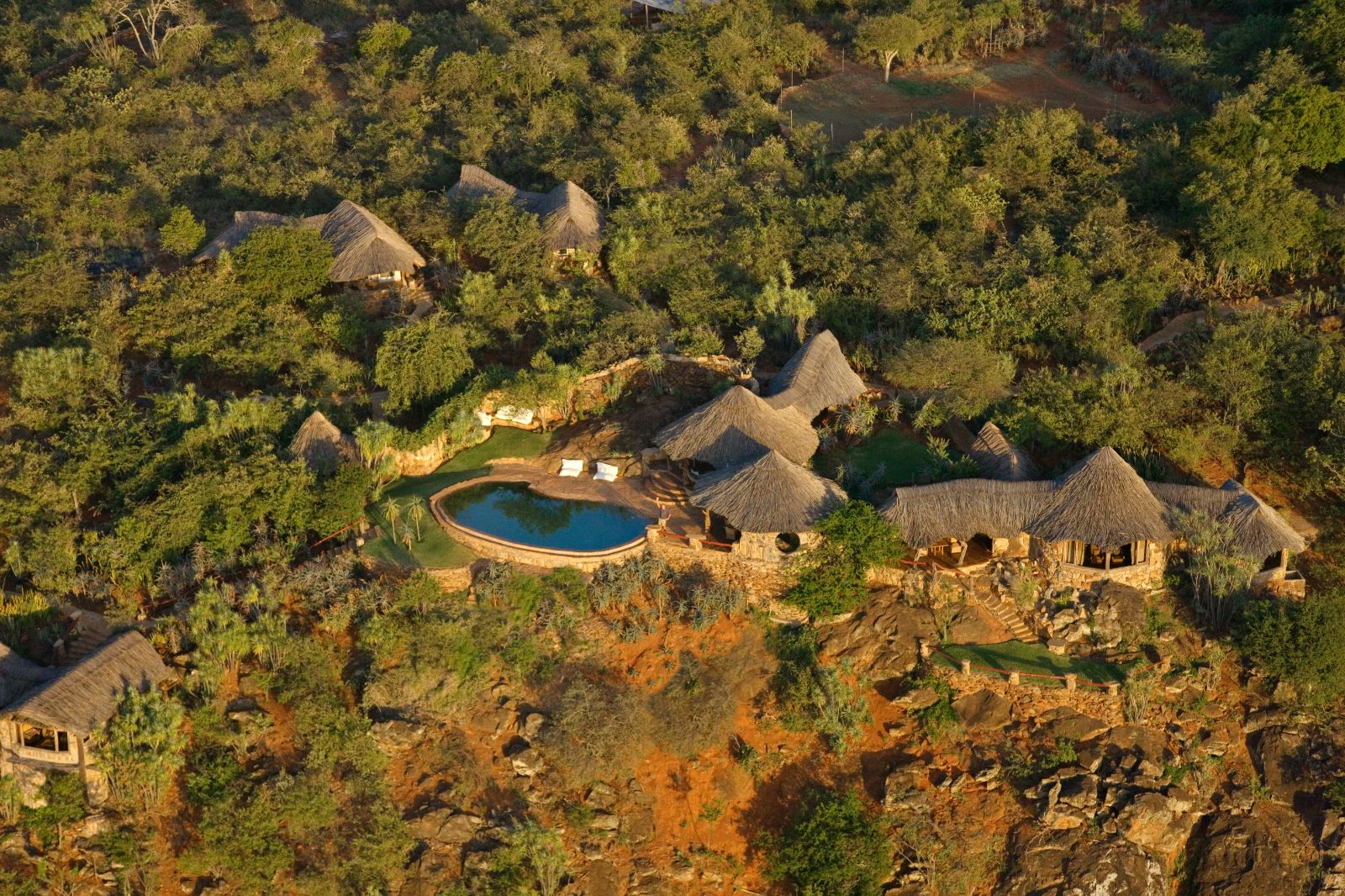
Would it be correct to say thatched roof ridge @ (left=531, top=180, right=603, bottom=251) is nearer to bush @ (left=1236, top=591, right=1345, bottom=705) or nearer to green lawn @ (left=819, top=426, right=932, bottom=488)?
green lawn @ (left=819, top=426, right=932, bottom=488)

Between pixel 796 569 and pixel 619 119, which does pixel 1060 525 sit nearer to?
pixel 796 569

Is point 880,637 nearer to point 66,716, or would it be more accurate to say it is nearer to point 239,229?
point 66,716

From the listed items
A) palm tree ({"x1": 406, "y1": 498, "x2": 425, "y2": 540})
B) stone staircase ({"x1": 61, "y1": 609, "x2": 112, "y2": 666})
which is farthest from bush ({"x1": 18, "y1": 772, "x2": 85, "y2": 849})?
palm tree ({"x1": 406, "y1": 498, "x2": 425, "y2": 540})

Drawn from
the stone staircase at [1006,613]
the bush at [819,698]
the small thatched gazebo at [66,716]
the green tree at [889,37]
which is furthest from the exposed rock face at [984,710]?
the green tree at [889,37]

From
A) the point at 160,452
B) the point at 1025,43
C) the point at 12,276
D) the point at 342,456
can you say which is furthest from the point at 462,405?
the point at 1025,43

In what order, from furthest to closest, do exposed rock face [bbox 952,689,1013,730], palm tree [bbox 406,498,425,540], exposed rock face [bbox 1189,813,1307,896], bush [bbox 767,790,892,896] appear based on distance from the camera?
palm tree [bbox 406,498,425,540] < exposed rock face [bbox 952,689,1013,730] < exposed rock face [bbox 1189,813,1307,896] < bush [bbox 767,790,892,896]

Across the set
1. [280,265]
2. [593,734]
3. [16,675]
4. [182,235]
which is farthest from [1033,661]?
[182,235]
